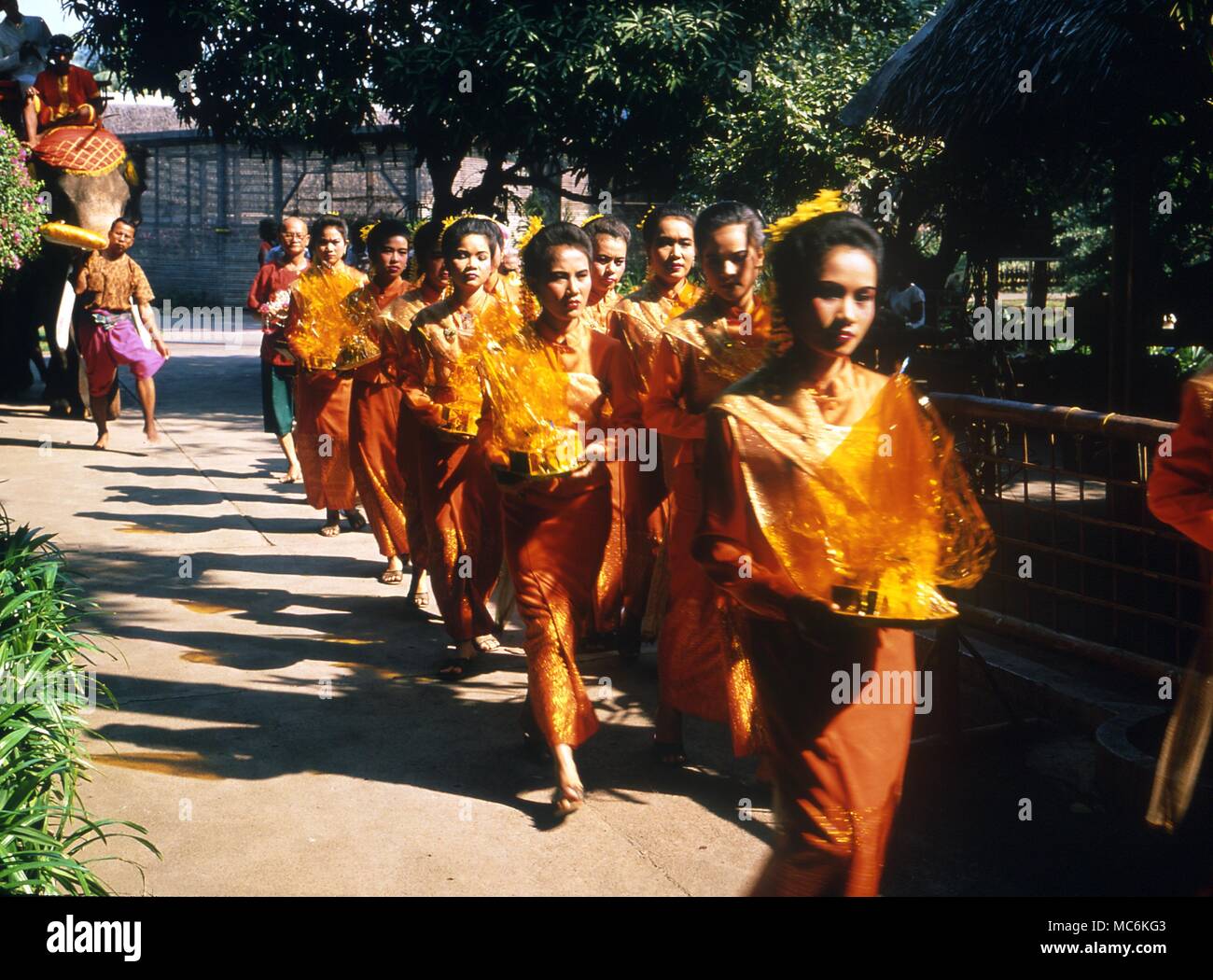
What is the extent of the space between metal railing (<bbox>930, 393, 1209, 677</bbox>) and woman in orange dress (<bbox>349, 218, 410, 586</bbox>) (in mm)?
2917

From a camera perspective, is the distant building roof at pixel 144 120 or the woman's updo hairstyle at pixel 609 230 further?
the distant building roof at pixel 144 120

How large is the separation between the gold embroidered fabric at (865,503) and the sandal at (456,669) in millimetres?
3029

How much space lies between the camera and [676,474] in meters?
4.84

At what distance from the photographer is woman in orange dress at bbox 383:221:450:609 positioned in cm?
638

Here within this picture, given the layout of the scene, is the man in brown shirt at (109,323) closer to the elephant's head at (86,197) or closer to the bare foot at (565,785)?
the elephant's head at (86,197)

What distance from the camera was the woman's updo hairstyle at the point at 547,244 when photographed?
180 inches

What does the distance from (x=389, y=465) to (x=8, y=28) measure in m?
9.20

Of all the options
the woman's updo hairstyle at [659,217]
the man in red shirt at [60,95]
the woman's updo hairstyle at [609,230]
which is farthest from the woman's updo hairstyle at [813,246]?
the man in red shirt at [60,95]

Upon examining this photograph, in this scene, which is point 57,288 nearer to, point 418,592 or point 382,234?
point 382,234

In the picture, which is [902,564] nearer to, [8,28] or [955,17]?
[955,17]

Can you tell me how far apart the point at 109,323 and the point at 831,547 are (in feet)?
33.0

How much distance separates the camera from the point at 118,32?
15172 millimetres

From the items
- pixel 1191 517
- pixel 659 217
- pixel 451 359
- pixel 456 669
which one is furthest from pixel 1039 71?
pixel 1191 517

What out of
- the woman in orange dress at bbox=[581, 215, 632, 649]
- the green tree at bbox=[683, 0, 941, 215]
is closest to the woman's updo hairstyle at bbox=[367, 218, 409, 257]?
the woman in orange dress at bbox=[581, 215, 632, 649]
